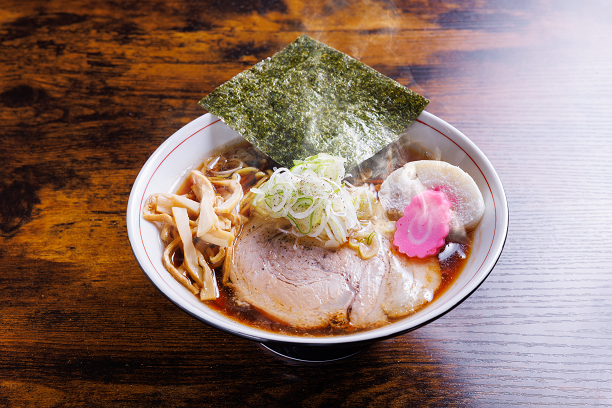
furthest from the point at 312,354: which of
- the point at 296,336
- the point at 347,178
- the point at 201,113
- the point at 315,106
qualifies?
the point at 201,113

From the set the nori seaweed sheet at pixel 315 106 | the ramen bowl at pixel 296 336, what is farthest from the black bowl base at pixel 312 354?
the nori seaweed sheet at pixel 315 106

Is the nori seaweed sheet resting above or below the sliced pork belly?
above

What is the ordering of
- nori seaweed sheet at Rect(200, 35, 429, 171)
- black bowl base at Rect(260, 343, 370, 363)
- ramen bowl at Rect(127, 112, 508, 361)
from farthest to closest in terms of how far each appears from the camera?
nori seaweed sheet at Rect(200, 35, 429, 171)
black bowl base at Rect(260, 343, 370, 363)
ramen bowl at Rect(127, 112, 508, 361)

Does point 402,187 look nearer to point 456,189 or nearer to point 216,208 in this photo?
point 456,189

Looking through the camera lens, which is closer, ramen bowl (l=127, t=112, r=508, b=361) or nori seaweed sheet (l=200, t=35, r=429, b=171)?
ramen bowl (l=127, t=112, r=508, b=361)

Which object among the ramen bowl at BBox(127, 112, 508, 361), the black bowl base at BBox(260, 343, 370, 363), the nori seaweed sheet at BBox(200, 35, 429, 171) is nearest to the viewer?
the ramen bowl at BBox(127, 112, 508, 361)

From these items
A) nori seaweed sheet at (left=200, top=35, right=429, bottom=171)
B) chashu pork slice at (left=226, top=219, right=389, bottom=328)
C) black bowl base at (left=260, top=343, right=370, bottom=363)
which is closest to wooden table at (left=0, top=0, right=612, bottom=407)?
black bowl base at (left=260, top=343, right=370, bottom=363)

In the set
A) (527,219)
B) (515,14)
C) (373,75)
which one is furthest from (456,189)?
(515,14)

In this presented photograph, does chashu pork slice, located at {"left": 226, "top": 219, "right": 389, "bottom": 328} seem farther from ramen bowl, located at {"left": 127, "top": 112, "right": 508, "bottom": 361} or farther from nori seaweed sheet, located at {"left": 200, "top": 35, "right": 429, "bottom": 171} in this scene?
nori seaweed sheet, located at {"left": 200, "top": 35, "right": 429, "bottom": 171}

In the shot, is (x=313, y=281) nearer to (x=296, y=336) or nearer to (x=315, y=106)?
(x=296, y=336)
